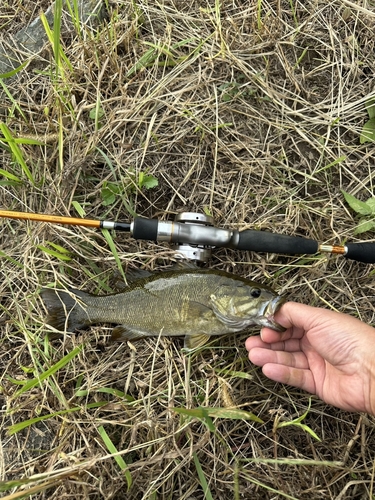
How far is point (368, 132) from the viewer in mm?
3607

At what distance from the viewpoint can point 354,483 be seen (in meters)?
2.99

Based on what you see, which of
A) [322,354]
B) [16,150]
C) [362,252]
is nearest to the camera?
[322,354]

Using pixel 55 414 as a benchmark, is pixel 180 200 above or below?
above

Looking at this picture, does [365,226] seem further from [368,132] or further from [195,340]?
[195,340]

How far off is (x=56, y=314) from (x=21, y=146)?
1.53 meters

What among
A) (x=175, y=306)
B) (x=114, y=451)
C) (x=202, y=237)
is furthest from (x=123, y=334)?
(x=202, y=237)

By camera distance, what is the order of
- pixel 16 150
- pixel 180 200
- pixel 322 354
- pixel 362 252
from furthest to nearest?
pixel 180 200 < pixel 16 150 < pixel 362 252 < pixel 322 354

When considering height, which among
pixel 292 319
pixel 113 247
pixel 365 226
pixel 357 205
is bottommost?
pixel 292 319

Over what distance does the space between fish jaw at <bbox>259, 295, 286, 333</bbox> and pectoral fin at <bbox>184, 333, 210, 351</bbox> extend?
49cm

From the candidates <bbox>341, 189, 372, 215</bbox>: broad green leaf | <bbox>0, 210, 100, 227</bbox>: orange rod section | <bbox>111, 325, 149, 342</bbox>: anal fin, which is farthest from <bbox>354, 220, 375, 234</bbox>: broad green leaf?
<bbox>0, 210, 100, 227</bbox>: orange rod section

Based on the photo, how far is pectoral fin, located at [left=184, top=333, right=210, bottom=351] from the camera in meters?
3.21

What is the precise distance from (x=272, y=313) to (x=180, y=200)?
4.19ft

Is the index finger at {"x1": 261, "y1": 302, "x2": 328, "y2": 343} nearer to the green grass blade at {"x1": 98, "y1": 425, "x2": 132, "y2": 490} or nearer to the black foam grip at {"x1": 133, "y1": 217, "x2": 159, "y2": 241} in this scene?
the black foam grip at {"x1": 133, "y1": 217, "x2": 159, "y2": 241}

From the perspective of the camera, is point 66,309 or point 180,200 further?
point 180,200
